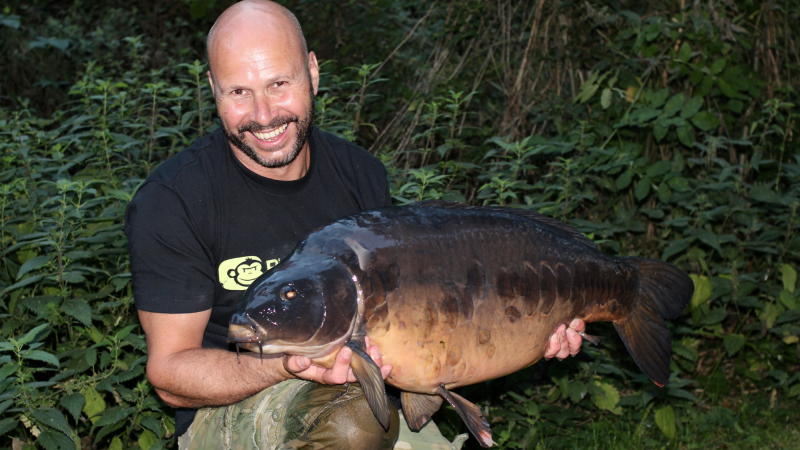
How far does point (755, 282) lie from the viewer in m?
3.32

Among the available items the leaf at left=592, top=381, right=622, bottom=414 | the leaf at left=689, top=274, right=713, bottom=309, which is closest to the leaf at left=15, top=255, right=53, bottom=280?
the leaf at left=592, top=381, right=622, bottom=414

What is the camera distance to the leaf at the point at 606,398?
2979mm

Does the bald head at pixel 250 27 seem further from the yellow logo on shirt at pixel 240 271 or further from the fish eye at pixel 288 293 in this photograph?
the fish eye at pixel 288 293

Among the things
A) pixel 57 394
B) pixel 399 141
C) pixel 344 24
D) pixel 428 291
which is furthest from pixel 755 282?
pixel 344 24

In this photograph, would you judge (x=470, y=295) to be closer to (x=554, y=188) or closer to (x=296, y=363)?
(x=296, y=363)

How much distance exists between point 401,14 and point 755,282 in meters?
3.18

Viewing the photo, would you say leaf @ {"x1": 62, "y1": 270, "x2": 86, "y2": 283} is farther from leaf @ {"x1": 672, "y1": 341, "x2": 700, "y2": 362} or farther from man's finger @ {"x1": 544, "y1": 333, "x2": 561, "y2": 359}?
leaf @ {"x1": 672, "y1": 341, "x2": 700, "y2": 362}

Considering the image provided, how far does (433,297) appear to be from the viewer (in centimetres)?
171

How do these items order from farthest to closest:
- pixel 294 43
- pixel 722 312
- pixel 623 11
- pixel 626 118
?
pixel 623 11
pixel 626 118
pixel 722 312
pixel 294 43

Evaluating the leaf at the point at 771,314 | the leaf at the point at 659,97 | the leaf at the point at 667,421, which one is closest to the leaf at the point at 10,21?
the leaf at the point at 659,97

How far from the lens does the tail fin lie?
2111mm

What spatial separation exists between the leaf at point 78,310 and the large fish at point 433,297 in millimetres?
1105

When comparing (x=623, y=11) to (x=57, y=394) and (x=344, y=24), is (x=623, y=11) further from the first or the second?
(x=57, y=394)

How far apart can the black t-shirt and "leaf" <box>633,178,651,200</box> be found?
1.76 m
